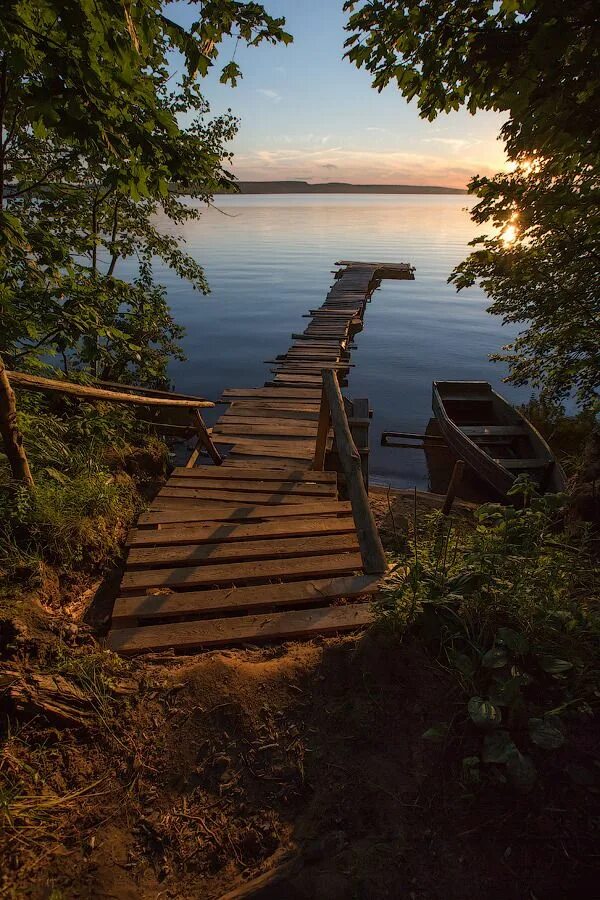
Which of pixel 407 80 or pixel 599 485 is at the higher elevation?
pixel 407 80

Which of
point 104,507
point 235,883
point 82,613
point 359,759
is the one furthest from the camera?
point 104,507

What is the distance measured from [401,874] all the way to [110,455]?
17.6ft

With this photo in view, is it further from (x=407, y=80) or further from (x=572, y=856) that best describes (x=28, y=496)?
(x=407, y=80)

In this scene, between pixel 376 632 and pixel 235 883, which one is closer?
pixel 235 883

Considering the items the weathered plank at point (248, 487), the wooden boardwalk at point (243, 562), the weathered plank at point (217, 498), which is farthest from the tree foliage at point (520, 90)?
the weathered plank at point (217, 498)

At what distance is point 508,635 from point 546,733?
43cm

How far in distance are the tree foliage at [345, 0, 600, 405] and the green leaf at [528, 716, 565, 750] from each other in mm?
3390

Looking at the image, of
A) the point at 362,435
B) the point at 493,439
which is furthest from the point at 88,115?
the point at 493,439

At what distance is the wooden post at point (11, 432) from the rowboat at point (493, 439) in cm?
576

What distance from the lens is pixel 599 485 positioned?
6.23 metres

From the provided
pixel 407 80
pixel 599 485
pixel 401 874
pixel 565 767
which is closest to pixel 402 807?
pixel 401 874

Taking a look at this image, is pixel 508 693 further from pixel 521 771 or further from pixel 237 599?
pixel 237 599

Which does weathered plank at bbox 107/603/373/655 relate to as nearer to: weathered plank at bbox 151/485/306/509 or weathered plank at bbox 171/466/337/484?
weathered plank at bbox 151/485/306/509

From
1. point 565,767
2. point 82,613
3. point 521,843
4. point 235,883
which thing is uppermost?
point 565,767
